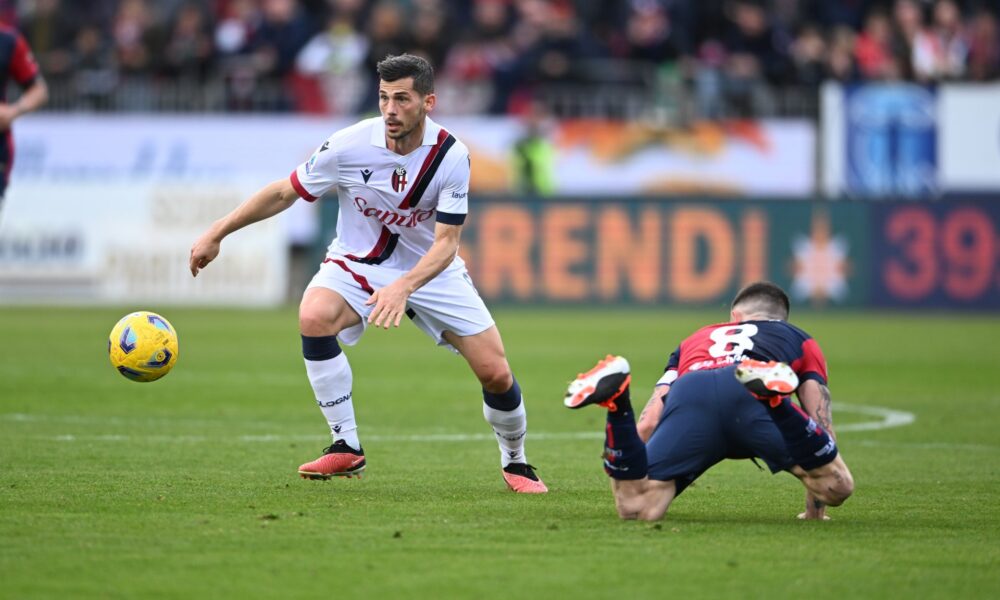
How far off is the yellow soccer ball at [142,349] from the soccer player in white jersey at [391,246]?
0.65 m

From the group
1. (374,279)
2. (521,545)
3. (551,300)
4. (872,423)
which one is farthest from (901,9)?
(521,545)

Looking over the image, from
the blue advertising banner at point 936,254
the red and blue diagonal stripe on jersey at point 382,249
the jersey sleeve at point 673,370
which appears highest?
the red and blue diagonal stripe on jersey at point 382,249

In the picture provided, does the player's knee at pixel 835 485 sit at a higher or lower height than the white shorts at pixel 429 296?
lower

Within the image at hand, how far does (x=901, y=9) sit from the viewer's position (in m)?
26.1

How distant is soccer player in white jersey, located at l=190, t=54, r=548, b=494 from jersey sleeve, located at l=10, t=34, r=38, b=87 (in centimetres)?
442

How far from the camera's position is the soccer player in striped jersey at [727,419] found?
655 cm

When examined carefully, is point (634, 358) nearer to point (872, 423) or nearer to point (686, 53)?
point (872, 423)

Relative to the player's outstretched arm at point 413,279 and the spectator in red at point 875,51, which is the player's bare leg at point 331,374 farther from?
the spectator in red at point 875,51

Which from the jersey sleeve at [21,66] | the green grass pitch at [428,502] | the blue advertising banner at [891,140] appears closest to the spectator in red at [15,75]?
the jersey sleeve at [21,66]

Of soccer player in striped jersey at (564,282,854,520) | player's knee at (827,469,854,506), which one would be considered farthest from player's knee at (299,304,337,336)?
player's knee at (827,469,854,506)

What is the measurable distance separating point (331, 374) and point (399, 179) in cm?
109

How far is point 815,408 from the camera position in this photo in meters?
7.11

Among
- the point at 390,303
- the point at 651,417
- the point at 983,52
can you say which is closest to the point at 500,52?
the point at 983,52

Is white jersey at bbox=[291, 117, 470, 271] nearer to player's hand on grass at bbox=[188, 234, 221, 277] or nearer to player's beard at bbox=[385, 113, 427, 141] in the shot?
player's beard at bbox=[385, 113, 427, 141]
